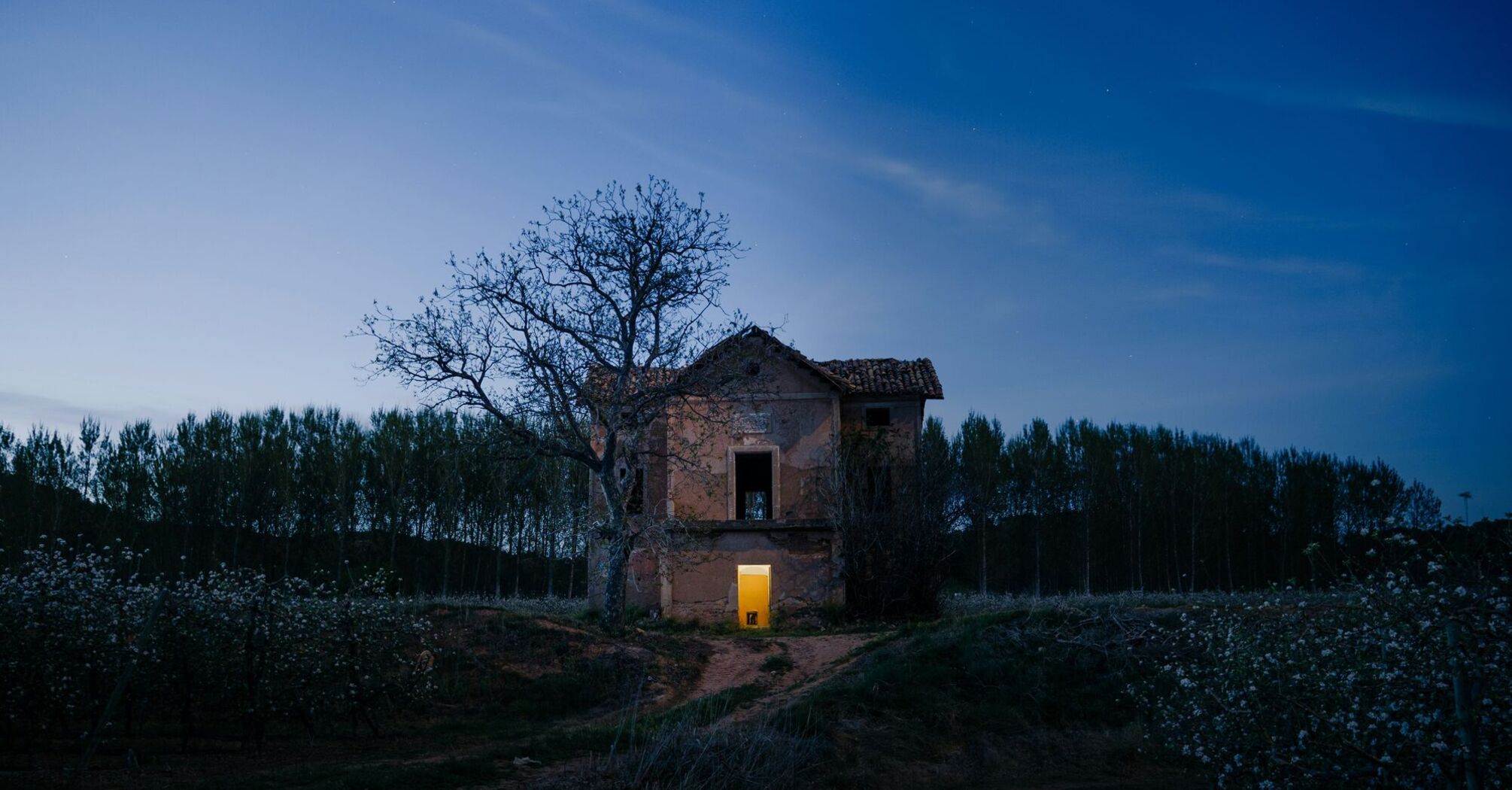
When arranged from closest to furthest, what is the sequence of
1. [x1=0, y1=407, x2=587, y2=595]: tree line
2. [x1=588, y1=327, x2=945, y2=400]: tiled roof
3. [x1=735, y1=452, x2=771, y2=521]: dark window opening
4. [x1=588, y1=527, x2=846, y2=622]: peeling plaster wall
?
[x1=588, y1=527, x2=846, y2=622]: peeling plaster wall < [x1=588, y1=327, x2=945, y2=400]: tiled roof < [x1=735, y1=452, x2=771, y2=521]: dark window opening < [x1=0, y1=407, x2=587, y2=595]: tree line

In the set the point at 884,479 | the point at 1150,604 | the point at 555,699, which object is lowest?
the point at 555,699

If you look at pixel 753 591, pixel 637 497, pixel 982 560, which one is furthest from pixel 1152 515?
pixel 637 497

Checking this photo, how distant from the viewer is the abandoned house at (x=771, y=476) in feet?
89.0

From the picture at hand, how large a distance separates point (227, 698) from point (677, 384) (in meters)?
12.2

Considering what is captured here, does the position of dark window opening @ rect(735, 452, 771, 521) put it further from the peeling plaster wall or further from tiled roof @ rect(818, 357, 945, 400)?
tiled roof @ rect(818, 357, 945, 400)

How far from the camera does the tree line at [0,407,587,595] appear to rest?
42.7 meters

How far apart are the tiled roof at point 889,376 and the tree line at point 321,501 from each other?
1615 centimetres

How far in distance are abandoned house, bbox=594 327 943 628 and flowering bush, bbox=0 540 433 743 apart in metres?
11.2

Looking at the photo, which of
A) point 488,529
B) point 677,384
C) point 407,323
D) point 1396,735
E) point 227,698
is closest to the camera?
point 1396,735

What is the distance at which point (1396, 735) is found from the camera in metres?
7.06

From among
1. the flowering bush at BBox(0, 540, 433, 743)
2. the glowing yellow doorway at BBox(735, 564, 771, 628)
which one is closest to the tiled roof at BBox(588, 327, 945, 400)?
the glowing yellow doorway at BBox(735, 564, 771, 628)

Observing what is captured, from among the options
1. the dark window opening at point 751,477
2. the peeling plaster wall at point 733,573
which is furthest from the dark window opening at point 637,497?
the dark window opening at point 751,477

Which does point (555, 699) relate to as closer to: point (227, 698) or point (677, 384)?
point (227, 698)

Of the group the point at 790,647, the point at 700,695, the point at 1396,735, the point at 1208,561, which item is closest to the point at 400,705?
the point at 700,695
